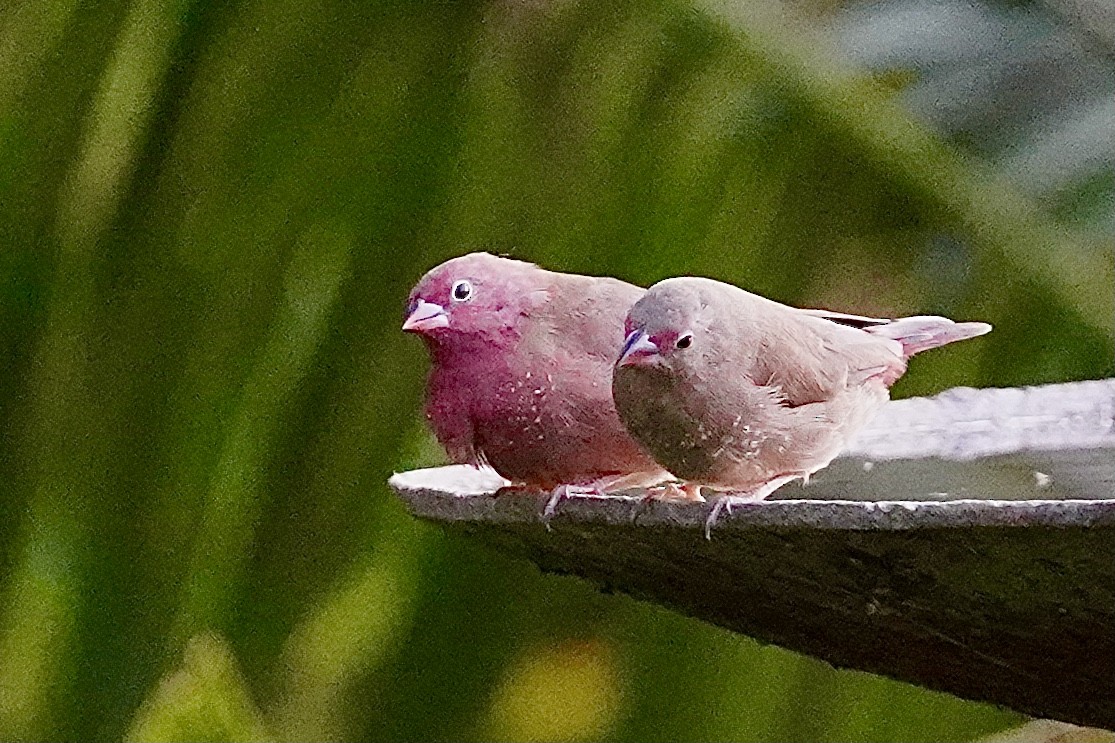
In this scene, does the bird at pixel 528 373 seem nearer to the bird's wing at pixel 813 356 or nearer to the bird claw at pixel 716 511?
the bird's wing at pixel 813 356

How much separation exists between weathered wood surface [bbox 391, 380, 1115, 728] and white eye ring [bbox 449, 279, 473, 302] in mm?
102

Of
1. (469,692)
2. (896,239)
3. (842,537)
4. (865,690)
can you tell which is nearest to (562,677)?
(469,692)

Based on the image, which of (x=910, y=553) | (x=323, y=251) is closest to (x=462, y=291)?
(x=910, y=553)

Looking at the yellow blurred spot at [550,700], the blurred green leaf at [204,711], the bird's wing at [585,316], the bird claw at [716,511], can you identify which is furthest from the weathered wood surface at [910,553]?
the yellow blurred spot at [550,700]

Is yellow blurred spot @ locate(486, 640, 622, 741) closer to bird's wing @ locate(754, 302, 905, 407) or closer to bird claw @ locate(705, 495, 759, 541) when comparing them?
bird's wing @ locate(754, 302, 905, 407)

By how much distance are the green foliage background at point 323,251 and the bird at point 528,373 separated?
0.54 metres

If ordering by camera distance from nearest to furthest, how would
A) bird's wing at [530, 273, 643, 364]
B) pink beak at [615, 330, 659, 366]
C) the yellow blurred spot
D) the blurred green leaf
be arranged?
pink beak at [615, 330, 659, 366] < bird's wing at [530, 273, 643, 364] < the blurred green leaf < the yellow blurred spot

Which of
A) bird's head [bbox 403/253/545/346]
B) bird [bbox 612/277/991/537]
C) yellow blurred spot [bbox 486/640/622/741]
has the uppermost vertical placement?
bird [bbox 612/277/991/537]

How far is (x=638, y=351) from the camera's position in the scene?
73 centimetres

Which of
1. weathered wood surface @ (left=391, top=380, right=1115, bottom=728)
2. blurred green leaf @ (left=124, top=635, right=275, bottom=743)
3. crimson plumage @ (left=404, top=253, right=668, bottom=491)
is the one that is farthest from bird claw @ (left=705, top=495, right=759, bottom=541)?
blurred green leaf @ (left=124, top=635, right=275, bottom=743)

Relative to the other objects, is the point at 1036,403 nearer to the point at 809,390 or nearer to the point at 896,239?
the point at 809,390

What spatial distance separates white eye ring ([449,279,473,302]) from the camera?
869mm

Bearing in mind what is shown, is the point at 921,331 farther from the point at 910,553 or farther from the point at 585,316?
the point at 910,553

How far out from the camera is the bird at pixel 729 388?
745 mm
